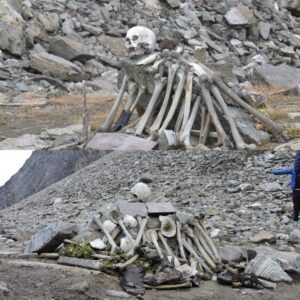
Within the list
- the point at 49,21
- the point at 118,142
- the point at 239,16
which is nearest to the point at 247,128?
the point at 118,142

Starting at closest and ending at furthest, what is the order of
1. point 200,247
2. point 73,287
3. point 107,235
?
point 73,287 < point 107,235 < point 200,247

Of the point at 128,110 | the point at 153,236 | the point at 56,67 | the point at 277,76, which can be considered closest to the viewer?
the point at 153,236

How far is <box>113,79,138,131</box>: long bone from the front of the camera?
8.69 metres

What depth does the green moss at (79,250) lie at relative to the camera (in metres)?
5.15

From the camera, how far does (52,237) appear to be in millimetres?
5363

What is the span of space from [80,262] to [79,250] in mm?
208

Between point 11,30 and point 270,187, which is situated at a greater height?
point 11,30

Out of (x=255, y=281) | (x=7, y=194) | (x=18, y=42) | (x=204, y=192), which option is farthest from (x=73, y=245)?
(x=18, y=42)

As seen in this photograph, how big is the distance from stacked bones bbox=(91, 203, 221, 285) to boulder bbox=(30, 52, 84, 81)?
12704mm

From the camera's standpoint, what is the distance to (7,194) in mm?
12547

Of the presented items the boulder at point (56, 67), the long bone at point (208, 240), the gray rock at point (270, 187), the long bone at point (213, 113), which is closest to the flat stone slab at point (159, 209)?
the long bone at point (208, 240)

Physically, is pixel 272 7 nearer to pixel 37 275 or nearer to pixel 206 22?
pixel 206 22

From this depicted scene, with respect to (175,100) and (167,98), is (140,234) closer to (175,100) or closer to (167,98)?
(175,100)

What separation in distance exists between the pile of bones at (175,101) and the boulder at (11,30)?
36.3 feet
